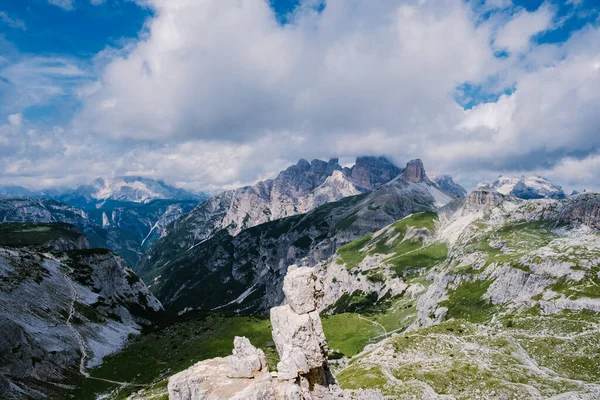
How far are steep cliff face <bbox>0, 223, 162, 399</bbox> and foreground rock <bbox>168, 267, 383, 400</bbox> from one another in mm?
69308

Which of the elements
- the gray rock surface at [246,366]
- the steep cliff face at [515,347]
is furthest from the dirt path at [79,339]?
the gray rock surface at [246,366]

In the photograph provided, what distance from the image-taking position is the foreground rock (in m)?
29.2

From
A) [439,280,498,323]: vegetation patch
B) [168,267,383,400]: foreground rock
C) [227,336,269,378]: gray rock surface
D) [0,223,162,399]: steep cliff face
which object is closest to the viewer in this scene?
[168,267,383,400]: foreground rock

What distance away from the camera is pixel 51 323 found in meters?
126

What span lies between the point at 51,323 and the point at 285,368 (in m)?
132

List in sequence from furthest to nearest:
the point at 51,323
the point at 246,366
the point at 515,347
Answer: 1. the point at 51,323
2. the point at 515,347
3. the point at 246,366

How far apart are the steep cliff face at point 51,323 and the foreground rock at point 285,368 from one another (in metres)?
69.3

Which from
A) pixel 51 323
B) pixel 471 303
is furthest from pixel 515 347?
pixel 51 323

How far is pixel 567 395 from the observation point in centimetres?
6544

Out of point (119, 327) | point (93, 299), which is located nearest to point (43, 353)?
point (119, 327)

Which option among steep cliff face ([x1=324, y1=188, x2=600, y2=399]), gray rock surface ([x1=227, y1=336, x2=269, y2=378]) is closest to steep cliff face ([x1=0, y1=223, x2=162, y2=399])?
gray rock surface ([x1=227, y1=336, x2=269, y2=378])

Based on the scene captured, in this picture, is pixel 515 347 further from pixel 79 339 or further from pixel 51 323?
pixel 51 323

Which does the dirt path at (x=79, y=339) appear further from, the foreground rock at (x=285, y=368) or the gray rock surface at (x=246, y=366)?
the gray rock surface at (x=246, y=366)

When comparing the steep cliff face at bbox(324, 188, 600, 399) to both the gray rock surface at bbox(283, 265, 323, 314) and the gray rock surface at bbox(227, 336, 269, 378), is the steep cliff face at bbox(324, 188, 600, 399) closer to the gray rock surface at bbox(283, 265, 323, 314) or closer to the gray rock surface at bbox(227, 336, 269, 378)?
the gray rock surface at bbox(283, 265, 323, 314)
